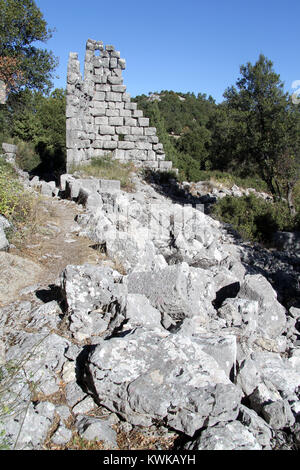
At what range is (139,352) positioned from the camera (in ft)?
9.72

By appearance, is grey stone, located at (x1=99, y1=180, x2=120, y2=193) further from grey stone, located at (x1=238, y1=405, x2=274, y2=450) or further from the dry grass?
grey stone, located at (x1=238, y1=405, x2=274, y2=450)

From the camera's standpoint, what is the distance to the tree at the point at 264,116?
1173 centimetres

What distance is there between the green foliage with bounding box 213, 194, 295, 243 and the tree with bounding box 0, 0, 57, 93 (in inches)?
456

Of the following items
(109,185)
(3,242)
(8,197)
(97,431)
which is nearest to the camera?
(97,431)

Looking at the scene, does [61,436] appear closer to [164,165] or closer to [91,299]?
[91,299]

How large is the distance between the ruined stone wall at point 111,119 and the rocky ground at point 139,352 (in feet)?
25.6

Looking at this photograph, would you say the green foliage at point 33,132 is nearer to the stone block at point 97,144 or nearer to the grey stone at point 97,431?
the stone block at point 97,144

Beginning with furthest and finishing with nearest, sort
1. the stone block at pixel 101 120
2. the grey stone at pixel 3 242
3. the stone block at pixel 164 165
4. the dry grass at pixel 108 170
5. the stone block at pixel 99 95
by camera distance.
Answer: the stone block at pixel 164 165
the stone block at pixel 101 120
the stone block at pixel 99 95
the dry grass at pixel 108 170
the grey stone at pixel 3 242

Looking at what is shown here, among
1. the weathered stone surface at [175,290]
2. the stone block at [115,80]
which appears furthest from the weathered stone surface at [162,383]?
the stone block at [115,80]

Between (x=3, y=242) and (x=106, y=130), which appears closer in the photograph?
(x=3, y=242)

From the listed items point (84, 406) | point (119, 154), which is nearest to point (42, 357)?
point (84, 406)

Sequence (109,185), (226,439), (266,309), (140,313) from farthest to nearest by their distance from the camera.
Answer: (109,185)
(266,309)
(140,313)
(226,439)

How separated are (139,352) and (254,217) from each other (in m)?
9.18

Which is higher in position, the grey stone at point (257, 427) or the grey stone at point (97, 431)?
the grey stone at point (257, 427)
